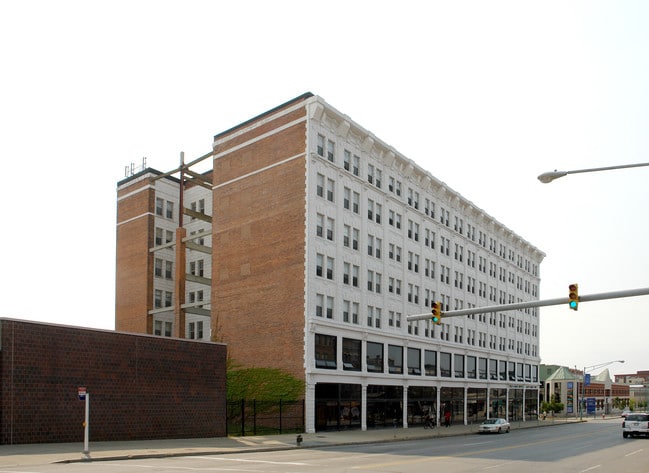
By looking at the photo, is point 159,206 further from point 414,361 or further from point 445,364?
point 445,364

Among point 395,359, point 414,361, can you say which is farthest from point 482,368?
point 395,359

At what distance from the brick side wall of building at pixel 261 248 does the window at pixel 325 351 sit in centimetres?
132

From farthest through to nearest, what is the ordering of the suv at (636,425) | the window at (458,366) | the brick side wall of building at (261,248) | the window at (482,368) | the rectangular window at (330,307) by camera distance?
the window at (482,368) → the window at (458,366) → the rectangular window at (330,307) → the suv at (636,425) → the brick side wall of building at (261,248)

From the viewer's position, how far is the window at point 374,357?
184ft

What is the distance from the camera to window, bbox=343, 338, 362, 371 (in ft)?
174

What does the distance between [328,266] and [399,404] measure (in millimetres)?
15934

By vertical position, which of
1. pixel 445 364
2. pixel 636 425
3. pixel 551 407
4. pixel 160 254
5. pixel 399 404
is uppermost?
pixel 160 254

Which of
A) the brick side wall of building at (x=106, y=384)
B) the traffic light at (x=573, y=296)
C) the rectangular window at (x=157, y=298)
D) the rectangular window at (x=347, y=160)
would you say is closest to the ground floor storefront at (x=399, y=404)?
the brick side wall of building at (x=106, y=384)

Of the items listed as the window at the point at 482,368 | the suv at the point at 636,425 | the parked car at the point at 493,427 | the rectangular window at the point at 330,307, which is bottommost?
the parked car at the point at 493,427

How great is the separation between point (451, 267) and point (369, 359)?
71.4ft

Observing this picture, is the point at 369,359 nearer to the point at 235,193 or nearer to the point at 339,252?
the point at 339,252

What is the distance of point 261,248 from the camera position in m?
53.9

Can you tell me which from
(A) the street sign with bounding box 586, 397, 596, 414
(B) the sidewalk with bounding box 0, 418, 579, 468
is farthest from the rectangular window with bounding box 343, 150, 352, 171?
(A) the street sign with bounding box 586, 397, 596, 414

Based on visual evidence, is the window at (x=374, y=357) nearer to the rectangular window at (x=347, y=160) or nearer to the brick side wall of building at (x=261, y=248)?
the brick side wall of building at (x=261, y=248)
